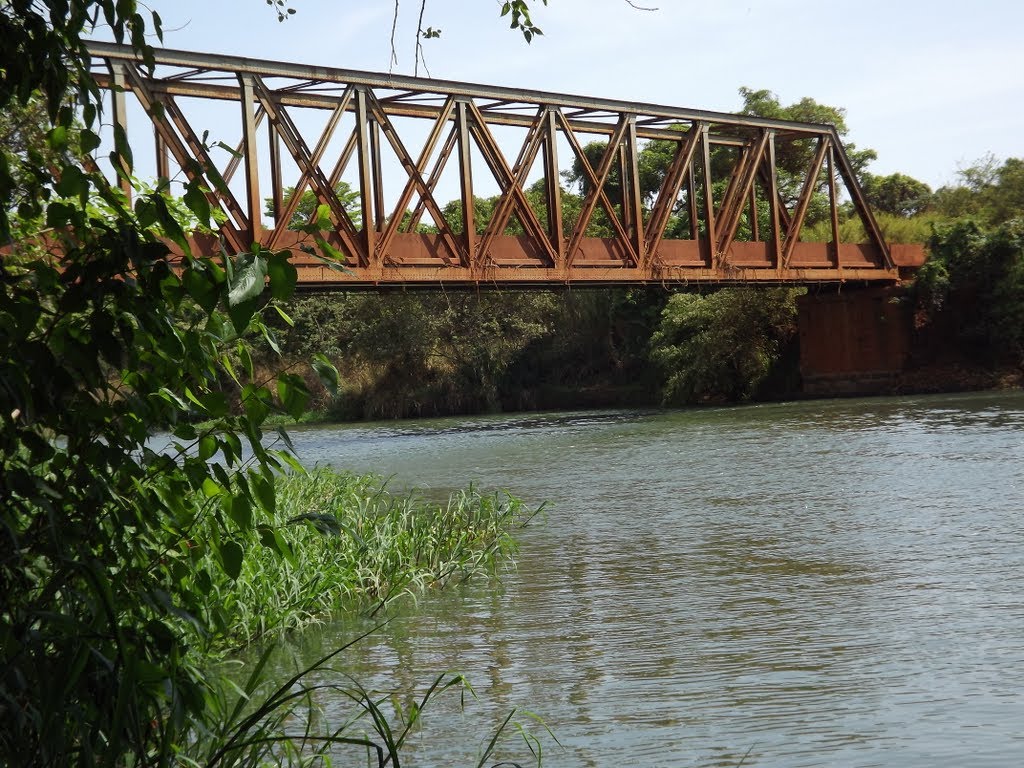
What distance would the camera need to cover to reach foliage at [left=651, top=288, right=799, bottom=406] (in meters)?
40.4

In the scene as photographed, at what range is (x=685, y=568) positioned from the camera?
9.22 m

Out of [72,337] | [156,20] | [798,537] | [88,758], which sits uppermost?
[156,20]

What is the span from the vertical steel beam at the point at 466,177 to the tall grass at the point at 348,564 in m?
15.9

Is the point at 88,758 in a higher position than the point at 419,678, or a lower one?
higher

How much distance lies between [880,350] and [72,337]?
3994 cm

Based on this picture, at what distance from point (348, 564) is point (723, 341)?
1307 inches

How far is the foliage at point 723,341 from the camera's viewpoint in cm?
4044

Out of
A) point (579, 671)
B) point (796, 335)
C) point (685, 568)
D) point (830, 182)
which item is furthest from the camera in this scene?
point (796, 335)

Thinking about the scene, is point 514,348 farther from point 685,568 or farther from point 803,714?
point 803,714

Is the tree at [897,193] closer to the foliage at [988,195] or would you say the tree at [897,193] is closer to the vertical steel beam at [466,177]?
the foliage at [988,195]

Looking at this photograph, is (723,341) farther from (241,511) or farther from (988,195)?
(241,511)

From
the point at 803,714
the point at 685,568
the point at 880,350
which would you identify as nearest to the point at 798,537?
the point at 685,568

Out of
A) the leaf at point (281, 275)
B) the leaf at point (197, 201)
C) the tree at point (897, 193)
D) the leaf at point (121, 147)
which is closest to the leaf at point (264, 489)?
the leaf at point (281, 275)

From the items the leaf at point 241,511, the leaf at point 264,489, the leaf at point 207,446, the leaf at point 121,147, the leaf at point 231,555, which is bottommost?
the leaf at point 231,555
